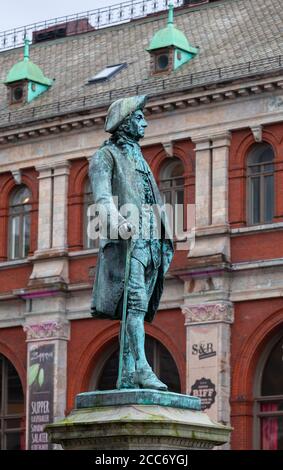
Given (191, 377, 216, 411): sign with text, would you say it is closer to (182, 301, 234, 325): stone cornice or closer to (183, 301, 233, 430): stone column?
(183, 301, 233, 430): stone column

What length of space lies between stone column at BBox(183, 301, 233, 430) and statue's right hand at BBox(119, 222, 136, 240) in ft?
81.3

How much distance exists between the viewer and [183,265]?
40.5m

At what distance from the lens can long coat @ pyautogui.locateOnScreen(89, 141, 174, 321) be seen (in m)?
14.4

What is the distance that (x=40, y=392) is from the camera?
42.3m

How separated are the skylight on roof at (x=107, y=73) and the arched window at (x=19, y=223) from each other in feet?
12.3

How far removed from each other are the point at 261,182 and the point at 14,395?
9813 mm

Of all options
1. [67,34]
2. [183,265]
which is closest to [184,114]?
[183,265]

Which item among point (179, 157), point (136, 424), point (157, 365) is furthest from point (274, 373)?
point (136, 424)

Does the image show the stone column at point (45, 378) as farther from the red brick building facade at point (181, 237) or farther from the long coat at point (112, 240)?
the long coat at point (112, 240)

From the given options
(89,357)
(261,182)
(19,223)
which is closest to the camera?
(261,182)

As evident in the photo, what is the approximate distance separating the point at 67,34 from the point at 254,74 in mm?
13445

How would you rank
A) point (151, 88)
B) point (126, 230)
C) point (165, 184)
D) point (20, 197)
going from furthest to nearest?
point (20, 197)
point (151, 88)
point (165, 184)
point (126, 230)

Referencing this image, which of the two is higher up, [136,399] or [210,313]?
[210,313]

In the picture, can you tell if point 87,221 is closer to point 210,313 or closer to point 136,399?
point 210,313
